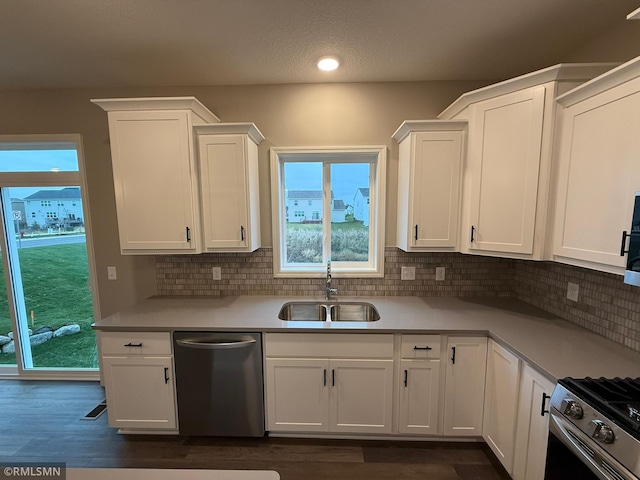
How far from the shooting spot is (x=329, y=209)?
2574 mm

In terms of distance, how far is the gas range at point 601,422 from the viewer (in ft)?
3.04

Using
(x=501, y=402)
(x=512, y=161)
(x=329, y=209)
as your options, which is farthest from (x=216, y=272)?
(x=512, y=161)

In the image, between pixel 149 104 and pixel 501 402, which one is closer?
pixel 501 402

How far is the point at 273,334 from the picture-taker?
1.87 metres

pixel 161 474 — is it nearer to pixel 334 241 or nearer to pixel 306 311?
pixel 306 311

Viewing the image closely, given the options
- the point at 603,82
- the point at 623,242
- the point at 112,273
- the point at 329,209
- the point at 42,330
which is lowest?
the point at 42,330

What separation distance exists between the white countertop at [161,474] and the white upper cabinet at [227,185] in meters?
1.52

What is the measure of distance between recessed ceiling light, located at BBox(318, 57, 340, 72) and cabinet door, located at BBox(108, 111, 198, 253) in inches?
40.8

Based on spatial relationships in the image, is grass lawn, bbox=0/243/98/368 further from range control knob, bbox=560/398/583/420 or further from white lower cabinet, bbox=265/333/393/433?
range control knob, bbox=560/398/583/420

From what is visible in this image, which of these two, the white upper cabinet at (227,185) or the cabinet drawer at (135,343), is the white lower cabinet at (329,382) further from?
the white upper cabinet at (227,185)

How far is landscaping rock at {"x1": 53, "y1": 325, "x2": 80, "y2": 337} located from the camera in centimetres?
271

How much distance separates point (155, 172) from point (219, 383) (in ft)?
5.14

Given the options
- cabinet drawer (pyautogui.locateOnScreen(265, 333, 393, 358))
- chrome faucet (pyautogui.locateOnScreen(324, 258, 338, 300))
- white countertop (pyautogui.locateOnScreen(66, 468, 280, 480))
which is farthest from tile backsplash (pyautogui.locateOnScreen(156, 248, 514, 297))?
white countertop (pyautogui.locateOnScreen(66, 468, 280, 480))

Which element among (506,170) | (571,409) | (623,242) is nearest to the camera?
(571,409)
